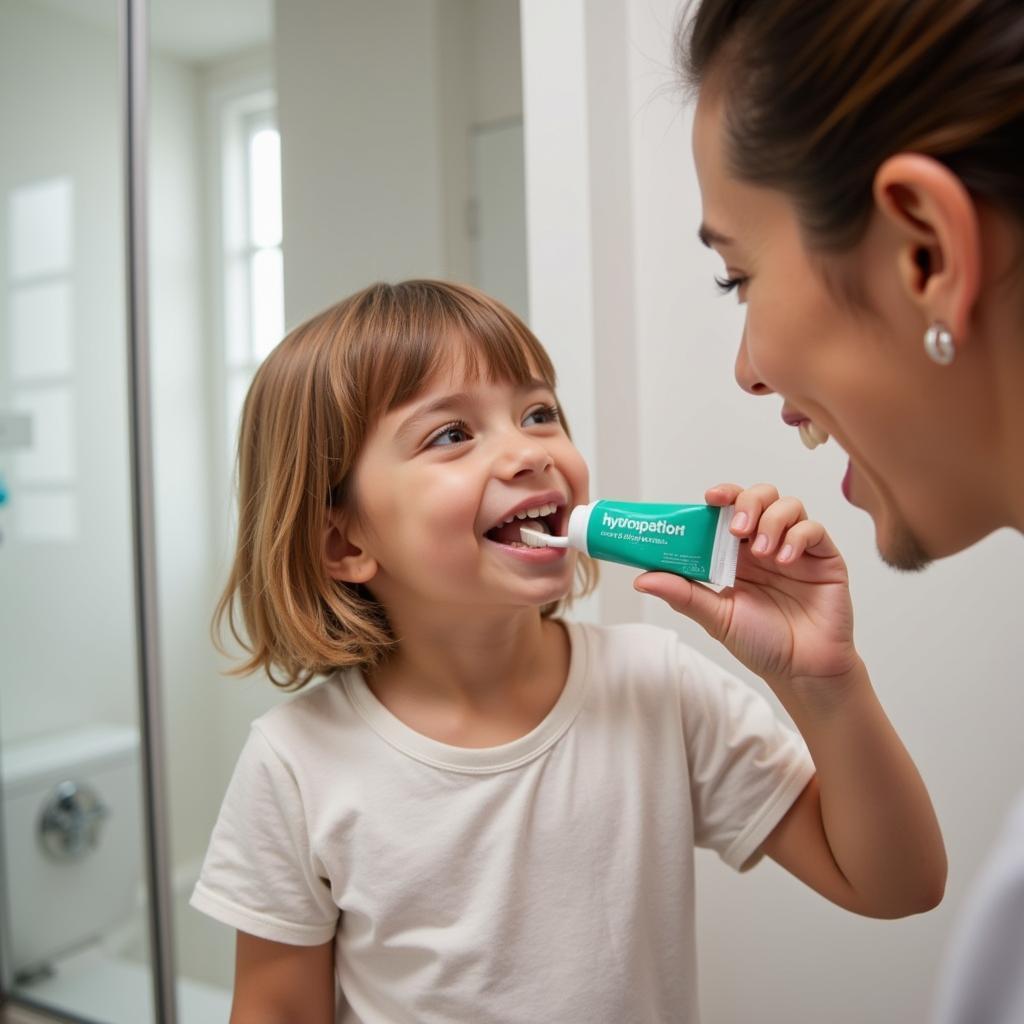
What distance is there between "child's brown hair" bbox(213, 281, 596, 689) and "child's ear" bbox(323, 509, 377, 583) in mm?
11

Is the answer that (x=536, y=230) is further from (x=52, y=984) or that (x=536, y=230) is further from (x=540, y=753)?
(x=52, y=984)

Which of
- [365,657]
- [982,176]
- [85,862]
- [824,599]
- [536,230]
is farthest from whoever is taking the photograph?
[85,862]

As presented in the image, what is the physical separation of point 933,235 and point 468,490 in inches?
14.8

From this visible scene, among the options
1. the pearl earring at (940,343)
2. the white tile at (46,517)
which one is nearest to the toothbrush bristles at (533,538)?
the pearl earring at (940,343)

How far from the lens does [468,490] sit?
68 centimetres

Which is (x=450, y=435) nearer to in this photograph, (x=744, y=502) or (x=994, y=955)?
(x=744, y=502)

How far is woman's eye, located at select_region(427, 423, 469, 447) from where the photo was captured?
72 centimetres

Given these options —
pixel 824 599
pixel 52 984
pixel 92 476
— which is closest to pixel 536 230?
pixel 824 599

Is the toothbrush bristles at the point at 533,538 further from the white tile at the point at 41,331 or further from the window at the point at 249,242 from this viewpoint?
the white tile at the point at 41,331

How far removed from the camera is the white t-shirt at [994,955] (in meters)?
0.33

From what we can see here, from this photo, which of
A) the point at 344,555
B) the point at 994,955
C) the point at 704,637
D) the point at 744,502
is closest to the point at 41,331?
the point at 344,555

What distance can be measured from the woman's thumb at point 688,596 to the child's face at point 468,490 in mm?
77

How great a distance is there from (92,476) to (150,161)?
467 mm

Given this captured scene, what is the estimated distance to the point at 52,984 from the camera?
1.40m
